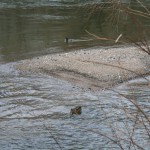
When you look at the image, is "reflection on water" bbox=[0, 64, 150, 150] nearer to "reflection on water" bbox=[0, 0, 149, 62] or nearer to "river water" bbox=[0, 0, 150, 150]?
"river water" bbox=[0, 0, 150, 150]

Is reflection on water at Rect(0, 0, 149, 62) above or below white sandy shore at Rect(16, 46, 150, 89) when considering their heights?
below

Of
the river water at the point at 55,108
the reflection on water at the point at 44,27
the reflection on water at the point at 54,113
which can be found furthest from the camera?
the reflection on water at the point at 44,27

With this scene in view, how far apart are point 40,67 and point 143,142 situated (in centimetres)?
857

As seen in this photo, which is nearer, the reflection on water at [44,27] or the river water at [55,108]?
the river water at [55,108]

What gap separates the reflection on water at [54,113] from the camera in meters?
9.21

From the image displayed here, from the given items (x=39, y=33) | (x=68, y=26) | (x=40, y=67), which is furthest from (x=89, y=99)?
(x=68, y=26)

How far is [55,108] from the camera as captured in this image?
11.6 meters

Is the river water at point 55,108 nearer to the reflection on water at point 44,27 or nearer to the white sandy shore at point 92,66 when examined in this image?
the reflection on water at point 44,27

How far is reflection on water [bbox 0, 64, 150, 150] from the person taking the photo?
9211 mm

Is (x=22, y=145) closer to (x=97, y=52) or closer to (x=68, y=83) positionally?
(x=68, y=83)

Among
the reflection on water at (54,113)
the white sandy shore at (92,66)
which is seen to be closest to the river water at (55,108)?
the reflection on water at (54,113)

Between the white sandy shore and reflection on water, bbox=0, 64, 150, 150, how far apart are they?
2.87 feet

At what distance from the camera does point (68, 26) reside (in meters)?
26.7

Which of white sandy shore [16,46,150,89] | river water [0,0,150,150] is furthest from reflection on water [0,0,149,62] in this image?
white sandy shore [16,46,150,89]
